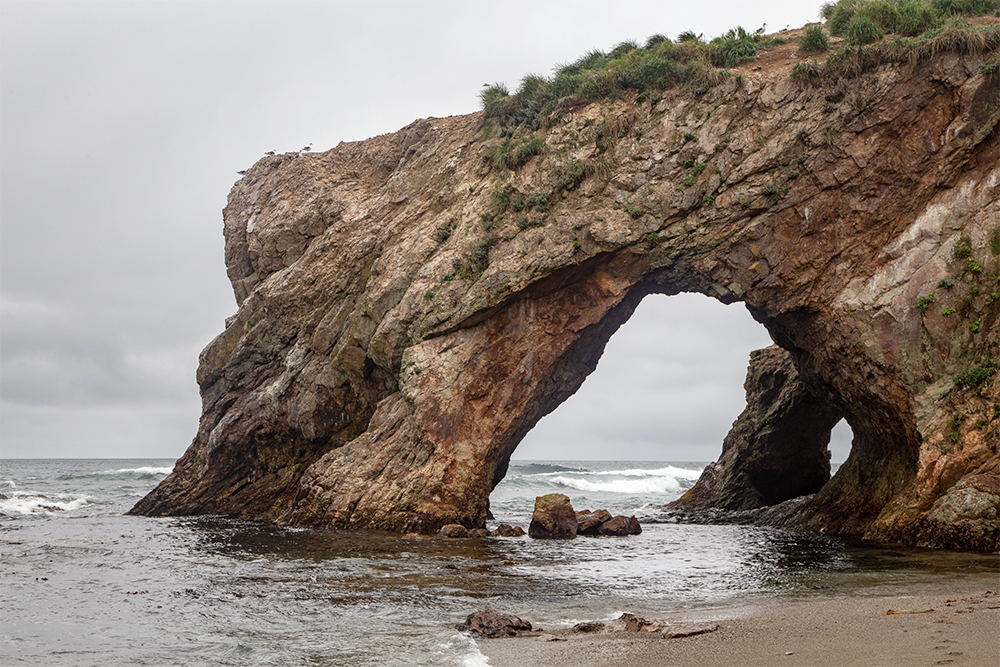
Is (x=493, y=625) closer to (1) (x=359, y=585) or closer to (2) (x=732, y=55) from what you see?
(1) (x=359, y=585)

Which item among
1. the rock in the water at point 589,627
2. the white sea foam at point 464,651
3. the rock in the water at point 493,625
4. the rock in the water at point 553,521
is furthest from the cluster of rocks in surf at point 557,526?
the white sea foam at point 464,651

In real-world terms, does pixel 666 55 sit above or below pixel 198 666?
above

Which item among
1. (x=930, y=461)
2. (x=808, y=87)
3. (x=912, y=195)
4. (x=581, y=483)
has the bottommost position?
(x=581, y=483)

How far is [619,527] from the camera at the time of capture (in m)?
21.5

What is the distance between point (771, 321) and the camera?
2180cm

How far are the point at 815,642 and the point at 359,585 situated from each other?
7274 millimetres

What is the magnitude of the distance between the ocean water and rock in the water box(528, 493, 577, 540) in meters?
0.77

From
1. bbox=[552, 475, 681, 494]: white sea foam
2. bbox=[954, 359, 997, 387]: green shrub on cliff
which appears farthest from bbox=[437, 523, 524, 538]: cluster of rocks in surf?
bbox=[552, 475, 681, 494]: white sea foam

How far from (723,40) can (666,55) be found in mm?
1821

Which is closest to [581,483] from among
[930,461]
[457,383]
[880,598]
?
[457,383]

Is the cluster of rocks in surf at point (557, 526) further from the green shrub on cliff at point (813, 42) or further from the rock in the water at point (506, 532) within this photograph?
the green shrub on cliff at point (813, 42)

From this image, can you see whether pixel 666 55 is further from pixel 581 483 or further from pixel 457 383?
pixel 581 483

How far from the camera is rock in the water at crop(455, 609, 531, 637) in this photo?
802 centimetres

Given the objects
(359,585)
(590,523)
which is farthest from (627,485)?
(359,585)
